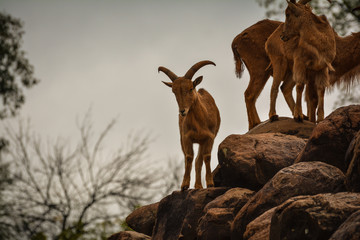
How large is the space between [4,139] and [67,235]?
10.0 ft

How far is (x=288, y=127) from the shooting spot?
10.8 meters

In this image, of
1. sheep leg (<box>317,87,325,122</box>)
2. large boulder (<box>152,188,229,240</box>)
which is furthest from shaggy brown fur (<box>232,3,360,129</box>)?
large boulder (<box>152,188,229,240</box>)

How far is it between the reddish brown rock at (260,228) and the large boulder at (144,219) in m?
3.78

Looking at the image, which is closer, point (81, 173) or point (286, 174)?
point (286, 174)

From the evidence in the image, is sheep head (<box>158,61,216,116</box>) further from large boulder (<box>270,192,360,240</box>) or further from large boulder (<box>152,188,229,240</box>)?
large boulder (<box>270,192,360,240</box>)

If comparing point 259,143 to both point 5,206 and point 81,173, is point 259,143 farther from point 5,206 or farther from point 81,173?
point 5,206

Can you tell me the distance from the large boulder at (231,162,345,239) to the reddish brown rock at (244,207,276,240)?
12.1 inches

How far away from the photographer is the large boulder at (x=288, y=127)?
10594mm

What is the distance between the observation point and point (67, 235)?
945 centimetres

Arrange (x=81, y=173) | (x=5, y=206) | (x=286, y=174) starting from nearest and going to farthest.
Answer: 1. (x=286, y=174)
2. (x=5, y=206)
3. (x=81, y=173)

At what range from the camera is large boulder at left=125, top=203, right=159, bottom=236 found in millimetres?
10898

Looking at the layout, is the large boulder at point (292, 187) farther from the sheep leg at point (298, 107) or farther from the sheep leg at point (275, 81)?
the sheep leg at point (275, 81)

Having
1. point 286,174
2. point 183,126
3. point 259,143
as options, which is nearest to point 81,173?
point 183,126

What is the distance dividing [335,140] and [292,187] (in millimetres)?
1228
